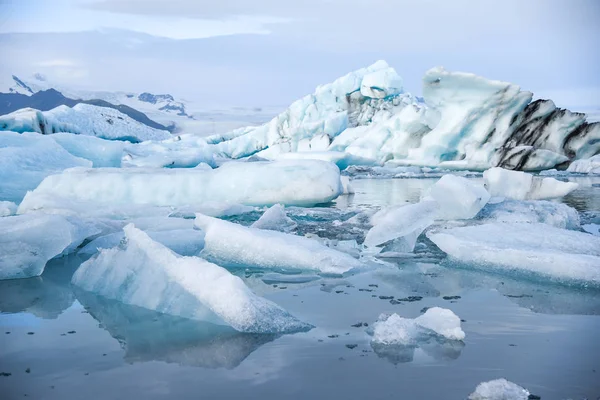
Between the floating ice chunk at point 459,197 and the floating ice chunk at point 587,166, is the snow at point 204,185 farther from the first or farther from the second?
the floating ice chunk at point 587,166

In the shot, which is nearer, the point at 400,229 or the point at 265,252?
the point at 265,252

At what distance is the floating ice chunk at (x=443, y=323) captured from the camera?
2.26m

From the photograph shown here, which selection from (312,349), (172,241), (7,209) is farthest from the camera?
(7,209)

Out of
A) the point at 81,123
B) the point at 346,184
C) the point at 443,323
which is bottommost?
the point at 81,123

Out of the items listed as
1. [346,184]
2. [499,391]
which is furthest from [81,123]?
[499,391]

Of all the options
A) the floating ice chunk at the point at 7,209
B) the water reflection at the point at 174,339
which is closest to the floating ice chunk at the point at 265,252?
the water reflection at the point at 174,339

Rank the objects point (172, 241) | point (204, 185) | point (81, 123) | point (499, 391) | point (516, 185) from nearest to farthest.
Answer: point (499, 391) < point (172, 241) < point (516, 185) < point (204, 185) < point (81, 123)

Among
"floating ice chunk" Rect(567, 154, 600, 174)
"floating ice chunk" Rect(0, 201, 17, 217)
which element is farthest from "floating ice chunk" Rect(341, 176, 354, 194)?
"floating ice chunk" Rect(567, 154, 600, 174)

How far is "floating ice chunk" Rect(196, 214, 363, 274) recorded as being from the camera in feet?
12.2

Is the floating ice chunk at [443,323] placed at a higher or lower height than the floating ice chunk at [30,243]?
higher

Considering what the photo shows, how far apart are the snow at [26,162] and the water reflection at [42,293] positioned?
18.0 ft

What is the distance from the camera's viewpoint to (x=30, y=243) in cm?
369

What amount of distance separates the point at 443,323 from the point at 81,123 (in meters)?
31.1

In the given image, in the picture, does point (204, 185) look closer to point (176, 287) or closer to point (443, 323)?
point (176, 287)
